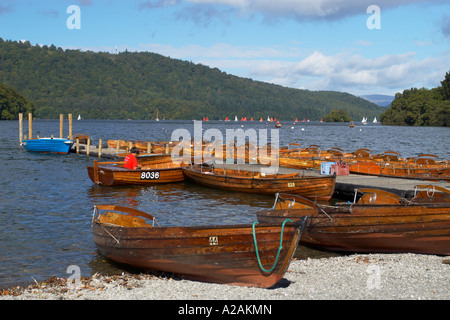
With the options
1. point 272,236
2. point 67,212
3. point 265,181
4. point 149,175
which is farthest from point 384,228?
point 149,175

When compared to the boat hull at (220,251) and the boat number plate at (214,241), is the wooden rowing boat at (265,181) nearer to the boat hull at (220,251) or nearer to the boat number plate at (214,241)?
the boat hull at (220,251)

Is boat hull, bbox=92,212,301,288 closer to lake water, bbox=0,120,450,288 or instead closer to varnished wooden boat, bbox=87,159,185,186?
lake water, bbox=0,120,450,288

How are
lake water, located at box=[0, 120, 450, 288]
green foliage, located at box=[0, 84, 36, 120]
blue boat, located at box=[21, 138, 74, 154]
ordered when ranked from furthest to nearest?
green foliage, located at box=[0, 84, 36, 120], blue boat, located at box=[21, 138, 74, 154], lake water, located at box=[0, 120, 450, 288]

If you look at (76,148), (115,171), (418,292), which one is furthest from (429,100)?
(418,292)

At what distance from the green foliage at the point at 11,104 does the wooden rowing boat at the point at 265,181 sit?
184701mm

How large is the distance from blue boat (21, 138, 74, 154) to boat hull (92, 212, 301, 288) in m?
43.1

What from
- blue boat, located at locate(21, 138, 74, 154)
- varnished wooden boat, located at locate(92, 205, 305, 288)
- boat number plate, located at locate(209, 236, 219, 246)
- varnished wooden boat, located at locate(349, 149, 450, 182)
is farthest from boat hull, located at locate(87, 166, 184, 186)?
blue boat, located at locate(21, 138, 74, 154)

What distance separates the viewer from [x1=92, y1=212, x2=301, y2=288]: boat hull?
Result: 1037cm

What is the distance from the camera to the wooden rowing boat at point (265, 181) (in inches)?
880

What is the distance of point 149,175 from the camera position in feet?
95.0

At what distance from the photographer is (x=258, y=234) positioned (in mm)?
10375

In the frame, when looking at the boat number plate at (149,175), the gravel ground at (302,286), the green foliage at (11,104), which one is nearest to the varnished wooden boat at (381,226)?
the gravel ground at (302,286)

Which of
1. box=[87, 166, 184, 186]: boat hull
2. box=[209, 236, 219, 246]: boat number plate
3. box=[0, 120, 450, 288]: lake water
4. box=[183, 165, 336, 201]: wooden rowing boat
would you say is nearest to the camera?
box=[209, 236, 219, 246]: boat number plate
